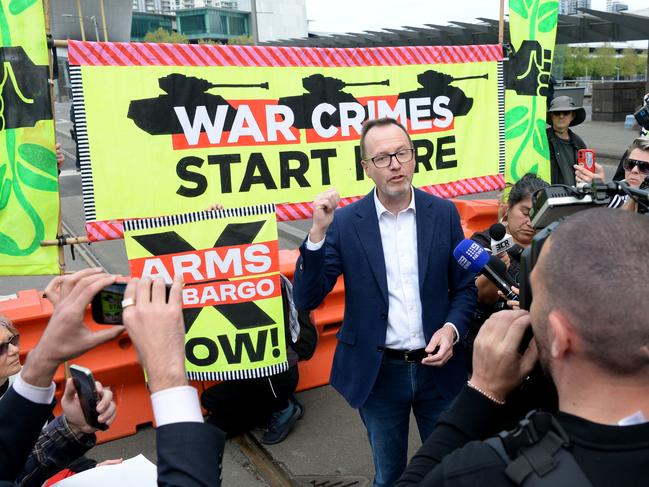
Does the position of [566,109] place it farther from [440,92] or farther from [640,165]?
[640,165]

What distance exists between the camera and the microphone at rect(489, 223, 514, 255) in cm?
313

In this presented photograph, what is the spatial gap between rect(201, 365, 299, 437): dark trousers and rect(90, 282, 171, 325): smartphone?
2.67 m

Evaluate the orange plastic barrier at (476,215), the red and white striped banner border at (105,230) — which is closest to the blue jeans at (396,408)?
the red and white striped banner border at (105,230)

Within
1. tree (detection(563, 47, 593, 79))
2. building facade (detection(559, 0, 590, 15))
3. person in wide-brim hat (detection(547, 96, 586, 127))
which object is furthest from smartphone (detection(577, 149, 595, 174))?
tree (detection(563, 47, 593, 79))

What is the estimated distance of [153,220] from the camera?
3.63m

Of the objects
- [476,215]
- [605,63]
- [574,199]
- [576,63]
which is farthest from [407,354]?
[576,63]

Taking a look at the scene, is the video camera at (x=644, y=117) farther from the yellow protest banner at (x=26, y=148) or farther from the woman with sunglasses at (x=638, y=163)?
the yellow protest banner at (x=26, y=148)

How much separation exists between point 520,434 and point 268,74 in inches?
124

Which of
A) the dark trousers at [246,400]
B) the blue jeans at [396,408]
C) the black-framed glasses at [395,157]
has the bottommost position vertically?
the dark trousers at [246,400]

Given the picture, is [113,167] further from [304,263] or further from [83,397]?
[83,397]

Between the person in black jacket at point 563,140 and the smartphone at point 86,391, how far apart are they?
14.8 feet

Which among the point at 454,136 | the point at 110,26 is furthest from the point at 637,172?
the point at 110,26

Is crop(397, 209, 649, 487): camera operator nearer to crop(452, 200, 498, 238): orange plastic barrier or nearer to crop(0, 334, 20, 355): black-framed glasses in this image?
crop(0, 334, 20, 355): black-framed glasses

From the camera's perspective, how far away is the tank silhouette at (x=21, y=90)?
339 centimetres
